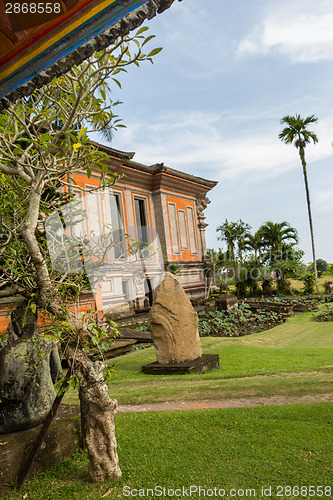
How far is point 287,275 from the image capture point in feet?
94.7

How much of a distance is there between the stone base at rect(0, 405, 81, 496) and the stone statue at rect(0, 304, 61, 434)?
129mm

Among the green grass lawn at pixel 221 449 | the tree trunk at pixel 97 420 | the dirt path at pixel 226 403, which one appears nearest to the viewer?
the green grass lawn at pixel 221 449

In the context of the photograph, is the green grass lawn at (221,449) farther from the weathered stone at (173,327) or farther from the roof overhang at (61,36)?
the roof overhang at (61,36)

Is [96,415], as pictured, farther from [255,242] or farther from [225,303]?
[255,242]

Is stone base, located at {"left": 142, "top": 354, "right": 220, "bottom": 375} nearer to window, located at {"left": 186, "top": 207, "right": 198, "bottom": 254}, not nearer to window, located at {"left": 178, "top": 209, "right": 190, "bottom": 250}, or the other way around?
window, located at {"left": 178, "top": 209, "right": 190, "bottom": 250}

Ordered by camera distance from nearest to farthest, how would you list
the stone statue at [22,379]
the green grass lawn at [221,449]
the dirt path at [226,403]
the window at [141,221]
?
the green grass lawn at [221,449], the stone statue at [22,379], the dirt path at [226,403], the window at [141,221]

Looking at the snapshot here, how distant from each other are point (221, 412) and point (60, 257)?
2740 mm

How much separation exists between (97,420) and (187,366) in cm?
469

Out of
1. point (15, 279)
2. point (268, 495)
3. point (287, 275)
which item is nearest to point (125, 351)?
point (15, 279)

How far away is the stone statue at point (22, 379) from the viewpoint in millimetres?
3484

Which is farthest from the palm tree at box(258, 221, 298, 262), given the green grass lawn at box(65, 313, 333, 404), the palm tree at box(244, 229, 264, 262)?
the green grass lawn at box(65, 313, 333, 404)

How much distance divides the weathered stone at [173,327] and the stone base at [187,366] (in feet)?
0.61

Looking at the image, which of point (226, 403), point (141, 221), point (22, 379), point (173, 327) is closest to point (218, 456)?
point (226, 403)

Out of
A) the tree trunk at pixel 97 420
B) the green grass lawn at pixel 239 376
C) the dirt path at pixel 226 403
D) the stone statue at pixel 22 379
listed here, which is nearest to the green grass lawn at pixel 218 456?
the tree trunk at pixel 97 420
